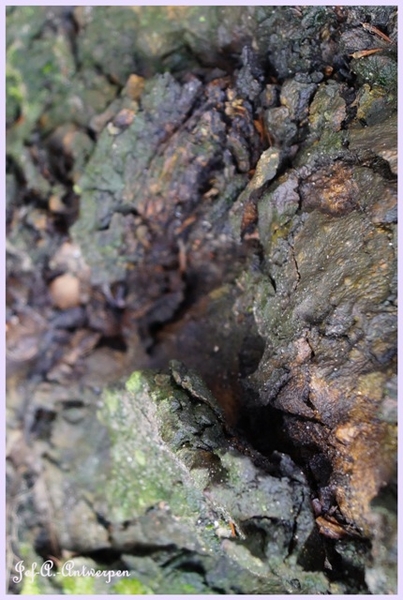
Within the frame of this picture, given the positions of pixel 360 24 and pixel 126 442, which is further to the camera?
pixel 126 442

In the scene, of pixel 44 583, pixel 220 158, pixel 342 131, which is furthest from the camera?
pixel 44 583

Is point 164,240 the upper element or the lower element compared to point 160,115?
lower

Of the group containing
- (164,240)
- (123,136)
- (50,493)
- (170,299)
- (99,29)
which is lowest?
(50,493)

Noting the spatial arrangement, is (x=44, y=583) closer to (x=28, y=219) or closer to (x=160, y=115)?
(x=28, y=219)

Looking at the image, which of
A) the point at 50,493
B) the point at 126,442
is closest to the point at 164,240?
the point at 126,442

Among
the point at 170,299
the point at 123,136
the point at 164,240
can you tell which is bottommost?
the point at 170,299

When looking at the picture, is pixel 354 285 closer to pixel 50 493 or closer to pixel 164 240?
pixel 164 240

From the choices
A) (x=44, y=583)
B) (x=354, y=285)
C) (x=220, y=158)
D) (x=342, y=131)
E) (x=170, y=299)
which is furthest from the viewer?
(x=170, y=299)

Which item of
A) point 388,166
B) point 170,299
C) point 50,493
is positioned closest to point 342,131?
point 388,166

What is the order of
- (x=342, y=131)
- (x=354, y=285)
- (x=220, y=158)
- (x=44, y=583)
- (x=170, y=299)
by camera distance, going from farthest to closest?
(x=170, y=299) < (x=44, y=583) < (x=220, y=158) < (x=342, y=131) < (x=354, y=285)
